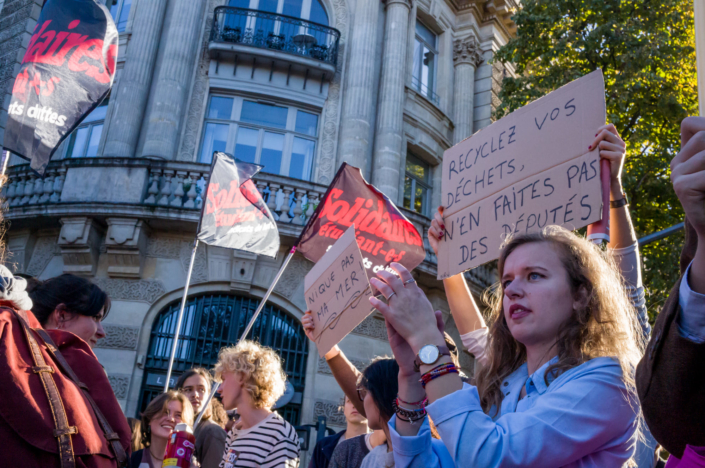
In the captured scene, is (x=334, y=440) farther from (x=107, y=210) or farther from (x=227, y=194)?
(x=107, y=210)

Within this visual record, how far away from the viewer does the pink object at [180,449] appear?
2420 millimetres

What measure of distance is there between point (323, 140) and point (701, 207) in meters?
12.1

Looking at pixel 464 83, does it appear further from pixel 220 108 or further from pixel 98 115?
pixel 98 115

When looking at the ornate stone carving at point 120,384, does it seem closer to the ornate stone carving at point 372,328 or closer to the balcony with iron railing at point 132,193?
the balcony with iron railing at point 132,193

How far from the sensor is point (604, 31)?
1135cm

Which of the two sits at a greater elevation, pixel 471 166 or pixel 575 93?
pixel 575 93

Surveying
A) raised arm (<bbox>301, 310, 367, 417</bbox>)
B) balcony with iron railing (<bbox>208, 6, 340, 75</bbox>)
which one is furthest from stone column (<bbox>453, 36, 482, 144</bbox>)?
raised arm (<bbox>301, 310, 367, 417</bbox>)

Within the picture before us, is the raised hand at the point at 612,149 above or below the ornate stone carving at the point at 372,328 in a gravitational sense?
below

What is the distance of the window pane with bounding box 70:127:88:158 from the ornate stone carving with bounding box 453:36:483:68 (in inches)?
350

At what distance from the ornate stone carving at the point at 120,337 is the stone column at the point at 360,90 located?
16.8ft

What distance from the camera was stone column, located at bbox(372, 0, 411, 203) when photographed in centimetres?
1274

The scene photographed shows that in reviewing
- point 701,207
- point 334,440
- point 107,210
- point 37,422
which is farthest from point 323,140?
point 701,207

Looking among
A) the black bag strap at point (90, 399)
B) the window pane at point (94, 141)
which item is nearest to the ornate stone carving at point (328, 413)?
the window pane at point (94, 141)

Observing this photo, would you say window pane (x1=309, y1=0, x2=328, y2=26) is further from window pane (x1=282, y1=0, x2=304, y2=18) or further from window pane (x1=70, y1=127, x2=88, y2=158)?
window pane (x1=70, y1=127, x2=88, y2=158)
